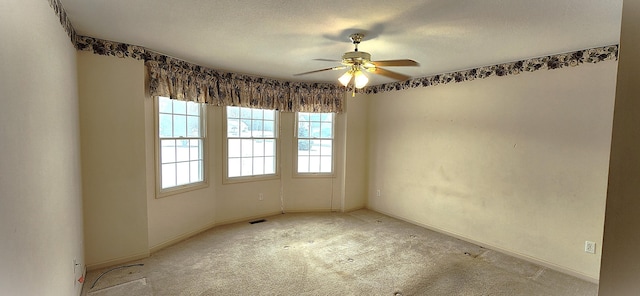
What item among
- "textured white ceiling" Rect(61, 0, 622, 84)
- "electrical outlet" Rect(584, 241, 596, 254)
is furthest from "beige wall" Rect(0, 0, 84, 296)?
"electrical outlet" Rect(584, 241, 596, 254)

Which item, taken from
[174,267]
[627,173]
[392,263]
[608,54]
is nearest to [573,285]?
[392,263]

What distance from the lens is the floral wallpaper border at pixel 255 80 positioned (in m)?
2.78

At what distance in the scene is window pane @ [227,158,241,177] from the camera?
Answer: 4391mm

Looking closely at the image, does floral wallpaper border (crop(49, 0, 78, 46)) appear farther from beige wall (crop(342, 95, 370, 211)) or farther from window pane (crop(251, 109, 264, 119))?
beige wall (crop(342, 95, 370, 211))

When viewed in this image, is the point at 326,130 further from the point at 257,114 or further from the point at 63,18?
the point at 63,18

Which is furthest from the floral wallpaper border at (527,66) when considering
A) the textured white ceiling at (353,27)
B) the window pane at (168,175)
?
the window pane at (168,175)

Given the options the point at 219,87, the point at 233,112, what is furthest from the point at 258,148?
the point at 219,87

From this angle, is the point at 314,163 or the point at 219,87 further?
the point at 314,163

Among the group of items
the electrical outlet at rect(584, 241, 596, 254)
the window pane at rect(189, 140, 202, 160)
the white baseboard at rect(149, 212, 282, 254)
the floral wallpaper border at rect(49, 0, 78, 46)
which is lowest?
the white baseboard at rect(149, 212, 282, 254)

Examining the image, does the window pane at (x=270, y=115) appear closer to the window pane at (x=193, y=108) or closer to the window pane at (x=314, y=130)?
the window pane at (x=314, y=130)

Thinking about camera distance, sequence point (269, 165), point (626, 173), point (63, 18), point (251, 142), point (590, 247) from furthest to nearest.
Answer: point (269, 165), point (251, 142), point (590, 247), point (63, 18), point (626, 173)

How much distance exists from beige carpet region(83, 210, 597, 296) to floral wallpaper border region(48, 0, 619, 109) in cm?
194

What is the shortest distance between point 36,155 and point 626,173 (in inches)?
98.8

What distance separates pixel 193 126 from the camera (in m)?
3.87
